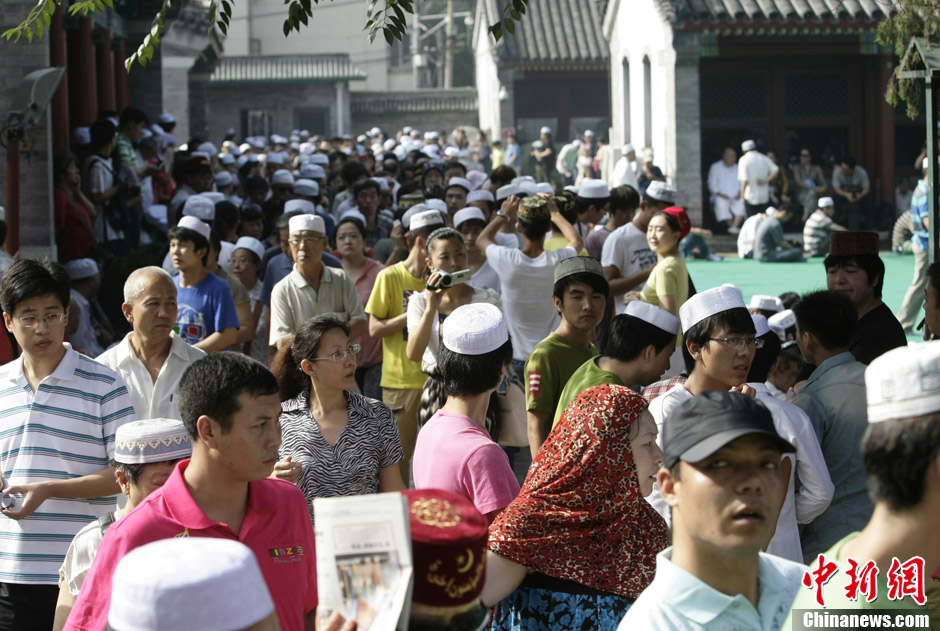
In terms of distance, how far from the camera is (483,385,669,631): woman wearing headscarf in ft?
11.3

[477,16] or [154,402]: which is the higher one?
[477,16]

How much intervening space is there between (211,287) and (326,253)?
162 centimetres

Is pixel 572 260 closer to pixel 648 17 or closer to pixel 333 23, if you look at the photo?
pixel 648 17

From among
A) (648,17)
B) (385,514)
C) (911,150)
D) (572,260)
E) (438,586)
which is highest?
(648,17)

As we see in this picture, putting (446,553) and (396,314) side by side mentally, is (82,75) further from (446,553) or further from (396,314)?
(446,553)

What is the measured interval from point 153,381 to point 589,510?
8.31 ft

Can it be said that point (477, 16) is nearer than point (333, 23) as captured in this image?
Yes

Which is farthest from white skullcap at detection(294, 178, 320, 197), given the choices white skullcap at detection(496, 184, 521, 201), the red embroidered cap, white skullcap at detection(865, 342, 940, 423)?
the red embroidered cap

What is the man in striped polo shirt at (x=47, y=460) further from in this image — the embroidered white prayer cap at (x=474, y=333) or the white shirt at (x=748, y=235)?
the white shirt at (x=748, y=235)

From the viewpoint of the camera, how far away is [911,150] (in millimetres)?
22031

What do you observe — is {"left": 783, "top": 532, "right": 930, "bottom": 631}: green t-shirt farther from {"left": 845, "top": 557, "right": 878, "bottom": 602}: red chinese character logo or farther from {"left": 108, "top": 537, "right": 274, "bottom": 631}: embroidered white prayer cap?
{"left": 108, "top": 537, "right": 274, "bottom": 631}: embroidered white prayer cap

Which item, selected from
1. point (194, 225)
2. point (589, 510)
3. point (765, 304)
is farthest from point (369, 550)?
point (765, 304)

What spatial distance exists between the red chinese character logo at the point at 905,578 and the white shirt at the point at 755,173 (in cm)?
1799

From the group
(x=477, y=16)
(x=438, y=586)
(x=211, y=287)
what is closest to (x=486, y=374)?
(x=438, y=586)
